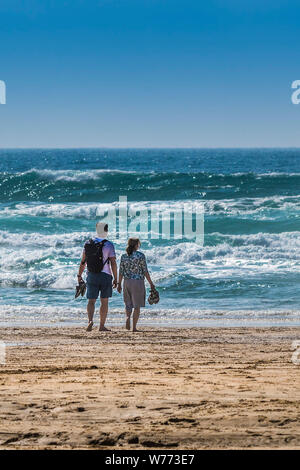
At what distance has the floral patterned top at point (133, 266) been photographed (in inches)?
352

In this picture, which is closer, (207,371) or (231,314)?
(207,371)

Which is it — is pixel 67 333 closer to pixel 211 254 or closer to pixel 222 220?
pixel 211 254

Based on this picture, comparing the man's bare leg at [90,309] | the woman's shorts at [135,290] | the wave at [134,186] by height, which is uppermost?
the wave at [134,186]

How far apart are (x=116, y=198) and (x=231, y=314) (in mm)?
23540

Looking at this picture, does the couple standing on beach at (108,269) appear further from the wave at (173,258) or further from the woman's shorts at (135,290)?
the wave at (173,258)

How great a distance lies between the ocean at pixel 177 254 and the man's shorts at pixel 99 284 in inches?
66.4

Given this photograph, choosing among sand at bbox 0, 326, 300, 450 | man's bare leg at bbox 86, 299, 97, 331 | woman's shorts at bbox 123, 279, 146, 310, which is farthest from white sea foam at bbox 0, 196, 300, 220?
sand at bbox 0, 326, 300, 450

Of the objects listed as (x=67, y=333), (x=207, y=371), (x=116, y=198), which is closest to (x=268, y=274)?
(x=67, y=333)

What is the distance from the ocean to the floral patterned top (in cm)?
177

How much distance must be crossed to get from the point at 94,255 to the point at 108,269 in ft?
1.04

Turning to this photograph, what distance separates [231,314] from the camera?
36.9 feet

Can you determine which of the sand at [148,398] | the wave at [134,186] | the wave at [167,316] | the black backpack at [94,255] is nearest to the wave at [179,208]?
the wave at [134,186]

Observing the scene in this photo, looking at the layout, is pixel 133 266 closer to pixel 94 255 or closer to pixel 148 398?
pixel 94 255

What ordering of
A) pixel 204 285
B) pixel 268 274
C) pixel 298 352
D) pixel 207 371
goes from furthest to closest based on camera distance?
1. pixel 268 274
2. pixel 204 285
3. pixel 298 352
4. pixel 207 371
